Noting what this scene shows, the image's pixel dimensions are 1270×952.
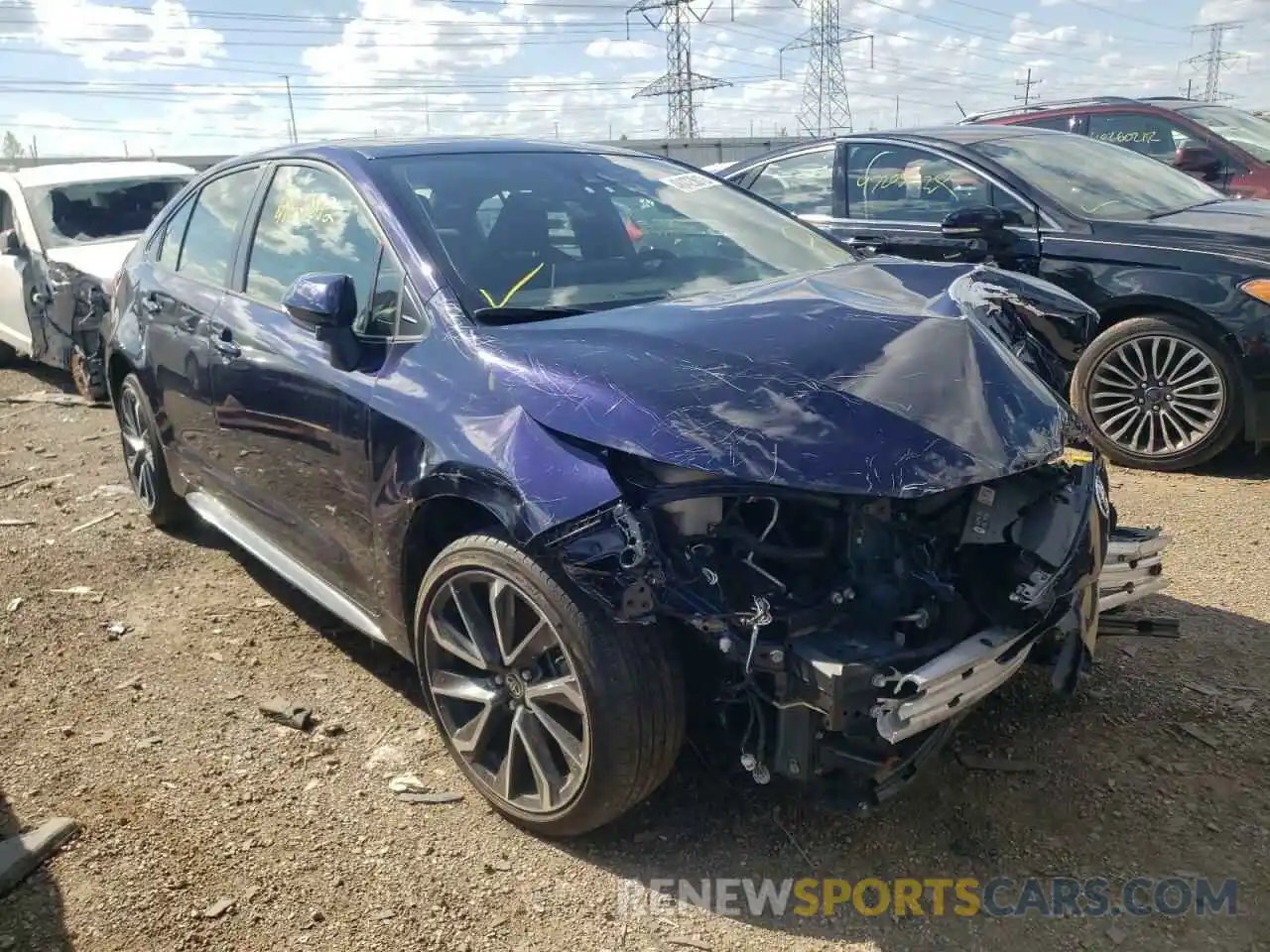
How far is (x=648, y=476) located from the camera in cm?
233

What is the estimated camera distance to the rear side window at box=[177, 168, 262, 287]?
12.9 ft

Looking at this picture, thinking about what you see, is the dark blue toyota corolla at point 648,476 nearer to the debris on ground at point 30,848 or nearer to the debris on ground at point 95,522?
the debris on ground at point 30,848

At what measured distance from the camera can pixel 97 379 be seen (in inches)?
304

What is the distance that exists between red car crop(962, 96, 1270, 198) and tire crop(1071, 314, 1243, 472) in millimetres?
3767

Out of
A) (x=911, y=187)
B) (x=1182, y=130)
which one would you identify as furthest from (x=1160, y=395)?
(x=1182, y=130)

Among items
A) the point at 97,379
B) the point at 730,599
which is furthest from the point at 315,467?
the point at 97,379

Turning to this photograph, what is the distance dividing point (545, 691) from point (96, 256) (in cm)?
676

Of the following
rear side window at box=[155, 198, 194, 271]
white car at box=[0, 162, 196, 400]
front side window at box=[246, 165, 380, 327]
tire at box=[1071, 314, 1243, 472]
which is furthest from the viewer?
white car at box=[0, 162, 196, 400]

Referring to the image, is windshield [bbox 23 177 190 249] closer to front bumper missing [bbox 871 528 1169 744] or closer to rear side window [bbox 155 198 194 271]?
rear side window [bbox 155 198 194 271]

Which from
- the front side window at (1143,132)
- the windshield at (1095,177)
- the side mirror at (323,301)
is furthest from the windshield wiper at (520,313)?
the front side window at (1143,132)

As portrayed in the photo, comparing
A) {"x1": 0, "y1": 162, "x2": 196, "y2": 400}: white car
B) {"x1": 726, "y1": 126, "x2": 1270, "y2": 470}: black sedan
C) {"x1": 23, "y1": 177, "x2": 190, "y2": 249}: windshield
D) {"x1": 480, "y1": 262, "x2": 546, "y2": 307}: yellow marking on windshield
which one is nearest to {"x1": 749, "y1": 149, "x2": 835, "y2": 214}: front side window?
{"x1": 726, "y1": 126, "x2": 1270, "y2": 470}: black sedan

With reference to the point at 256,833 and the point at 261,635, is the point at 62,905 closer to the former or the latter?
the point at 256,833

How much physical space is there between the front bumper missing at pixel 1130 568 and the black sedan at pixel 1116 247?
2207mm

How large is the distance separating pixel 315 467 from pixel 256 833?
1083 millimetres
